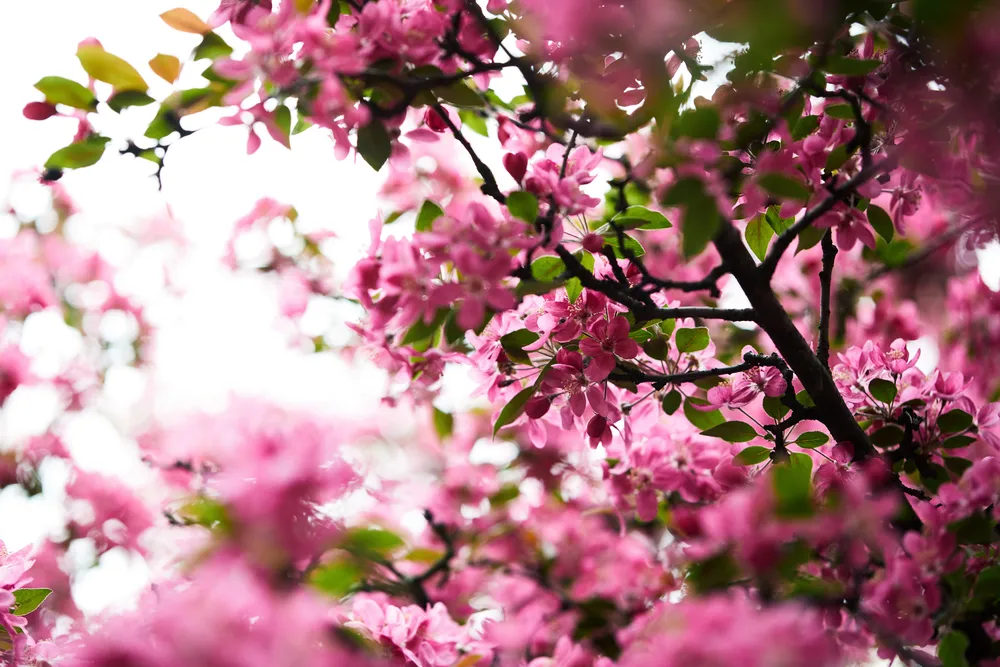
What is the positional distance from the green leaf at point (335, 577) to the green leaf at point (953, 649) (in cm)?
83

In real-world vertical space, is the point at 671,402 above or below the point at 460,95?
below

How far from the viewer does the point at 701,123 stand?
77 cm

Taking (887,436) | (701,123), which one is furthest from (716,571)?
(887,436)

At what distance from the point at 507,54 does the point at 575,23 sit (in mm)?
330

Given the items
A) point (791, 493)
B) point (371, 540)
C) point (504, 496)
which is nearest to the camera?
point (791, 493)

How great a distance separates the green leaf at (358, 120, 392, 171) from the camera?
1.04 m

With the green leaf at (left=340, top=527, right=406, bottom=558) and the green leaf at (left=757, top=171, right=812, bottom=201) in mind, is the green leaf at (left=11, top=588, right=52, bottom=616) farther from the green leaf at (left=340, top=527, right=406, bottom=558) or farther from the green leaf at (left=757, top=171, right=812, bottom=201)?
the green leaf at (left=757, top=171, right=812, bottom=201)

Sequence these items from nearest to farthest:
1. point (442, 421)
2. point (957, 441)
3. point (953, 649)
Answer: point (953, 649)
point (957, 441)
point (442, 421)

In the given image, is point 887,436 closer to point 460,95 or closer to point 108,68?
point 460,95

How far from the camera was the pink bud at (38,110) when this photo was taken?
1.06 metres

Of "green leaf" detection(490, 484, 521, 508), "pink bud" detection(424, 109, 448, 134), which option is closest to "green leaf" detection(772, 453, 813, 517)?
"pink bud" detection(424, 109, 448, 134)

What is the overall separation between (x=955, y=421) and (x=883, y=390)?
0.13 m

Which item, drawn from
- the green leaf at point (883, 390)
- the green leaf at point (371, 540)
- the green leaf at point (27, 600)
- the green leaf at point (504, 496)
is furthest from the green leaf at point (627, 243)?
the green leaf at point (27, 600)

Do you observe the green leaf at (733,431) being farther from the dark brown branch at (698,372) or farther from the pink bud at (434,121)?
the pink bud at (434,121)
